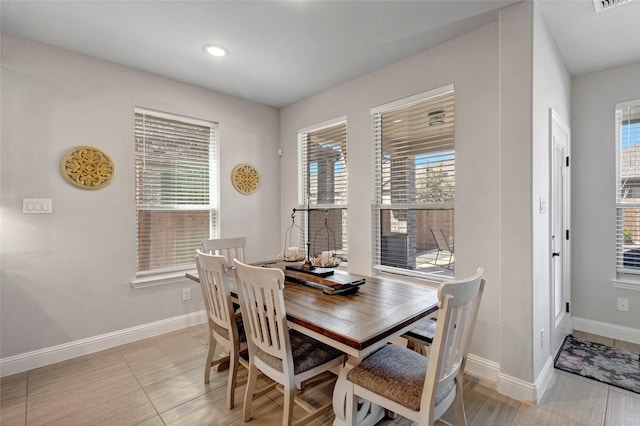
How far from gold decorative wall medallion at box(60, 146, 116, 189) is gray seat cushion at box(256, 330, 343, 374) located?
2310mm

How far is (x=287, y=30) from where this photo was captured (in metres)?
2.41

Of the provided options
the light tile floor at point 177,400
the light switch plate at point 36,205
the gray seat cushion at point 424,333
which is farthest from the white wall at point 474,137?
the light switch plate at point 36,205

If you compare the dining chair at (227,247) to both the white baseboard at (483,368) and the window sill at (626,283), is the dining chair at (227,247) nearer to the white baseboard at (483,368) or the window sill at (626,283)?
the white baseboard at (483,368)

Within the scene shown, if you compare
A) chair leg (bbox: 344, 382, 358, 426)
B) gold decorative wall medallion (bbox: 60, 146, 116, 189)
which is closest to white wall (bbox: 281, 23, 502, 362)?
chair leg (bbox: 344, 382, 358, 426)

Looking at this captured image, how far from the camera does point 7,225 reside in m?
2.41

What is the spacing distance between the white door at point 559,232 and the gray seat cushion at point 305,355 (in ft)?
6.82

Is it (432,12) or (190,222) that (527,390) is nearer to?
(432,12)

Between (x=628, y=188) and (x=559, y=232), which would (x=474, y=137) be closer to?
(x=559, y=232)

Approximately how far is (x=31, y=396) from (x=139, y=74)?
9.62 feet

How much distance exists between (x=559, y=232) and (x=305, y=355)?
8.89 feet

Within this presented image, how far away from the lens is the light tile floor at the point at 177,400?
6.17 feet

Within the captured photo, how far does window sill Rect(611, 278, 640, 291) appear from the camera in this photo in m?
2.89

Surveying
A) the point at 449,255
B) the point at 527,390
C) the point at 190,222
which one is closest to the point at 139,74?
the point at 190,222

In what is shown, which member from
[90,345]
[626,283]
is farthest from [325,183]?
[626,283]
